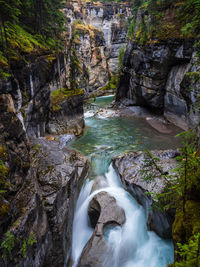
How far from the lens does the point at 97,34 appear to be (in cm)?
5306

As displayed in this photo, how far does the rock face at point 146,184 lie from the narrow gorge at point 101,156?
0.19ft

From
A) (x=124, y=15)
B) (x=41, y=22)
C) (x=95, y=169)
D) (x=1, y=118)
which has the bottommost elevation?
(x=95, y=169)

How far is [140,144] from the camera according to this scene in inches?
587

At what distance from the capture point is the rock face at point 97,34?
48.0 meters

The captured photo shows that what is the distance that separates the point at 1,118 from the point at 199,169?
5739 millimetres

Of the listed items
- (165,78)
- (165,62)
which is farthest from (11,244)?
(165,78)

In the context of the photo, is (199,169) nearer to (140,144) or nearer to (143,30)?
(140,144)

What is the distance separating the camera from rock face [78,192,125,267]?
6.88 meters

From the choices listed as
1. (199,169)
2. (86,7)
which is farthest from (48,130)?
(86,7)

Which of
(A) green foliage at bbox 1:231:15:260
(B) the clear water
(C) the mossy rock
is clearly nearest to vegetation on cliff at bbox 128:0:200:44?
(B) the clear water

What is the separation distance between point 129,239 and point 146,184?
2640mm

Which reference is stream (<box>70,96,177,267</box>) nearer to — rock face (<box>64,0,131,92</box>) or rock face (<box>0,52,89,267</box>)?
rock face (<box>0,52,89,267</box>)

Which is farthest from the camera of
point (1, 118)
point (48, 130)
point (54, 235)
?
point (48, 130)

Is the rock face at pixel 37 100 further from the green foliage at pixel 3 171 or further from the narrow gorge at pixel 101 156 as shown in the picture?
the green foliage at pixel 3 171
